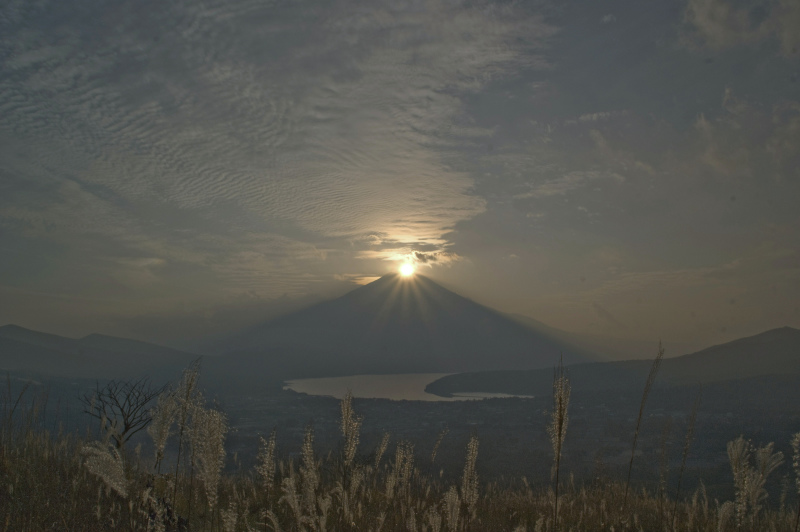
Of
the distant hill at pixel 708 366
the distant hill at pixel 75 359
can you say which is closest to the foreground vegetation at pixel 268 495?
the distant hill at pixel 708 366

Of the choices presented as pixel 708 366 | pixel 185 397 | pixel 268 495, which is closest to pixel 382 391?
pixel 708 366

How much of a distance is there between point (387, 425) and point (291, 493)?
48.6 metres

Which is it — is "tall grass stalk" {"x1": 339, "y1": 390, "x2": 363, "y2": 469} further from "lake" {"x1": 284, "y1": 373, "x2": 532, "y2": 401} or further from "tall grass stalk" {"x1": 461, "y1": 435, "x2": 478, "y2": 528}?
"lake" {"x1": 284, "y1": 373, "x2": 532, "y2": 401}

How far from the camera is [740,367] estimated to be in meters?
79.0

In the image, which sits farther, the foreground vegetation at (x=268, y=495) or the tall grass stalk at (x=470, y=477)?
the tall grass stalk at (x=470, y=477)

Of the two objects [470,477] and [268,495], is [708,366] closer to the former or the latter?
[470,477]

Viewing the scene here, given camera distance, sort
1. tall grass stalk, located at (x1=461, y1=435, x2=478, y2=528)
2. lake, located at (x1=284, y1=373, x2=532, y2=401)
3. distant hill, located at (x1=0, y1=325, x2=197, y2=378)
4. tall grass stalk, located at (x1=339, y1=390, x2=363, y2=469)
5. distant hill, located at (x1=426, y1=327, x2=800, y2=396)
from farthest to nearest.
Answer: distant hill, located at (x1=0, y1=325, x2=197, y2=378)
lake, located at (x1=284, y1=373, x2=532, y2=401)
distant hill, located at (x1=426, y1=327, x2=800, y2=396)
tall grass stalk, located at (x1=461, y1=435, x2=478, y2=528)
tall grass stalk, located at (x1=339, y1=390, x2=363, y2=469)

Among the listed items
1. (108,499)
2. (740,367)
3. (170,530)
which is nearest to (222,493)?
(108,499)

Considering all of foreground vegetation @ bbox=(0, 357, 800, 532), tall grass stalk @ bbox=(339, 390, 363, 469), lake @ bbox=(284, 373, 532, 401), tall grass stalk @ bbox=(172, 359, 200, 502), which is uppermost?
tall grass stalk @ bbox=(172, 359, 200, 502)

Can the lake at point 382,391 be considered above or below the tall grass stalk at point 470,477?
A: below

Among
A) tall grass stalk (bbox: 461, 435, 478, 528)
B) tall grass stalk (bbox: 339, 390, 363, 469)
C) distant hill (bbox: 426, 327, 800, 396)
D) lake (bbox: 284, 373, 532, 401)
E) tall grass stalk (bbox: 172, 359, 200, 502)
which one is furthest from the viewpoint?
lake (bbox: 284, 373, 532, 401)

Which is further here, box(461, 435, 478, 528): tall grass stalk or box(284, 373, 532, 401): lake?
box(284, 373, 532, 401): lake

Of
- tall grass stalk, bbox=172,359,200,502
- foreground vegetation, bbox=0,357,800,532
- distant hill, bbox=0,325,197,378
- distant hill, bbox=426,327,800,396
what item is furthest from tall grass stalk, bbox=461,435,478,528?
distant hill, bbox=0,325,197,378

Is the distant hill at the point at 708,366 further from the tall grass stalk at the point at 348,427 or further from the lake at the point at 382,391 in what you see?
the tall grass stalk at the point at 348,427
